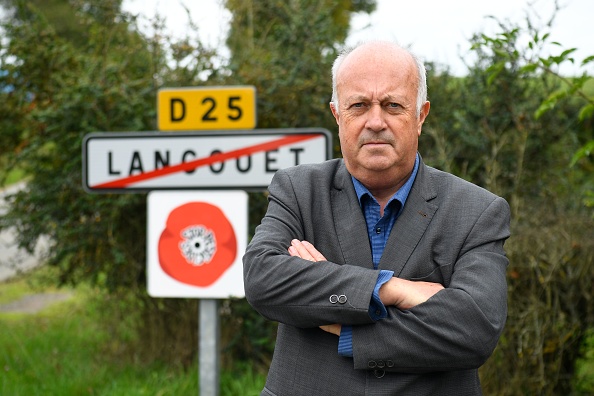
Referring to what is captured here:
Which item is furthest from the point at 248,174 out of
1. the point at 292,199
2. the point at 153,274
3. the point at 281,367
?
the point at 281,367

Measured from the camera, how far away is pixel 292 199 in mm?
2221

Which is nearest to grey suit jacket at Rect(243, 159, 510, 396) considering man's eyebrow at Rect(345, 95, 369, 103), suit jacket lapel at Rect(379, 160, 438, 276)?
suit jacket lapel at Rect(379, 160, 438, 276)

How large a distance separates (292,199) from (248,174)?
1.29 m

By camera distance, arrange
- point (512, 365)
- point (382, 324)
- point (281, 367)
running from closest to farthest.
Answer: point (382, 324) → point (281, 367) → point (512, 365)

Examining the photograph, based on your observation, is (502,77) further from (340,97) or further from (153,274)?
(340,97)

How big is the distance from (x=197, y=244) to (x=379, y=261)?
1.59m

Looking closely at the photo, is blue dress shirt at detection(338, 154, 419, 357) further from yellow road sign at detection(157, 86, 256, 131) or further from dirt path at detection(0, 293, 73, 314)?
dirt path at detection(0, 293, 73, 314)

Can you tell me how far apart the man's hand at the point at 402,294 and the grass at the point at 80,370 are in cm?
256

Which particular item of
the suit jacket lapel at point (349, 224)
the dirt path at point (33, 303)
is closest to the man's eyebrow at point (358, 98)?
the suit jacket lapel at point (349, 224)

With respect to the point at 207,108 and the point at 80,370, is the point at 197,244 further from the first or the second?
the point at 80,370

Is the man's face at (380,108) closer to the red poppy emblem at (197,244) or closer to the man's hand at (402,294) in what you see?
the man's hand at (402,294)

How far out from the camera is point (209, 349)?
348 cm

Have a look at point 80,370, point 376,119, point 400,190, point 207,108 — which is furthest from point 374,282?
point 80,370

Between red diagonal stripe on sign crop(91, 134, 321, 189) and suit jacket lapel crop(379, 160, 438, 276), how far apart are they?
1301 mm
